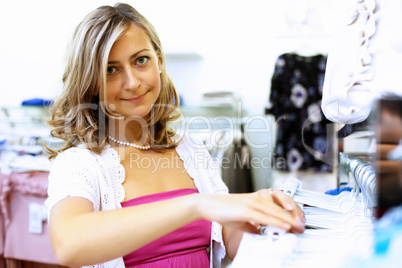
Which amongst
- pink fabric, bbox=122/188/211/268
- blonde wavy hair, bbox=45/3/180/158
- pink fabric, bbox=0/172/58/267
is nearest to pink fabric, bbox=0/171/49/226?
pink fabric, bbox=0/172/58/267

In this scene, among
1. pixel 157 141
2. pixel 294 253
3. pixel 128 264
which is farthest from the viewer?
pixel 157 141

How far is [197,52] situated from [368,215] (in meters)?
2.65

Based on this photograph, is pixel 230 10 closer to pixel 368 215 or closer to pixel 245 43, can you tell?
pixel 245 43

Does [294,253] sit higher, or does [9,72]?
[9,72]

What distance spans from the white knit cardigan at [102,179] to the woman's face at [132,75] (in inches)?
6.1

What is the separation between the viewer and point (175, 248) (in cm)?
107

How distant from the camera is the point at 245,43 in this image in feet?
11.1

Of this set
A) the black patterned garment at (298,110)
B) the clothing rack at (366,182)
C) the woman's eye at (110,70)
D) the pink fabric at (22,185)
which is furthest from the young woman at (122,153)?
the black patterned garment at (298,110)

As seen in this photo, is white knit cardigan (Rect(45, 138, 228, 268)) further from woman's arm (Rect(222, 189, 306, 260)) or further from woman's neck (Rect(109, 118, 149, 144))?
woman's arm (Rect(222, 189, 306, 260))

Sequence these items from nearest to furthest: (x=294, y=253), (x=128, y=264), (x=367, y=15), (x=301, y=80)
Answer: (x=294, y=253) < (x=367, y=15) < (x=128, y=264) < (x=301, y=80)

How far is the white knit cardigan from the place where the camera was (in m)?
0.89

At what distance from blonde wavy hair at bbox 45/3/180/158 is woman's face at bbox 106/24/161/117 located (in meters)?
0.03

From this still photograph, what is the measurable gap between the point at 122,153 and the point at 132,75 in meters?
0.26

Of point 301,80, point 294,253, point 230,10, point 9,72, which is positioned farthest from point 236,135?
point 294,253
